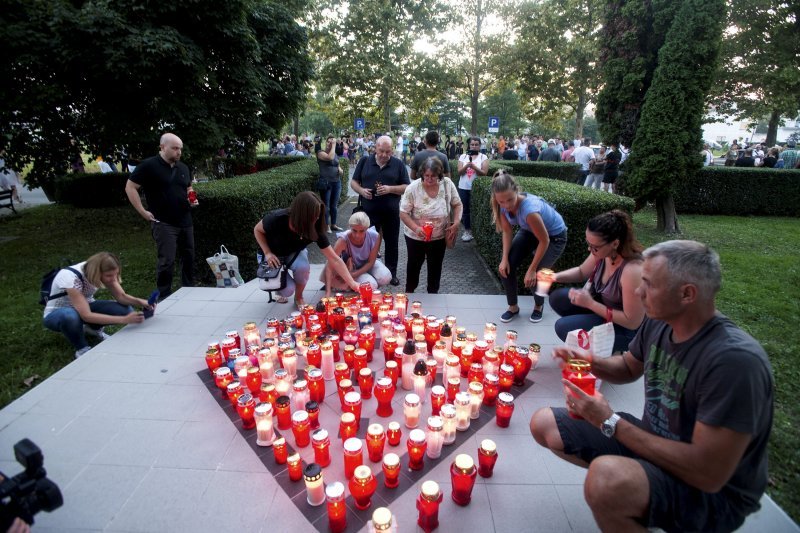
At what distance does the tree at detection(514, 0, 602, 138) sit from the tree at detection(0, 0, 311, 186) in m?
13.8

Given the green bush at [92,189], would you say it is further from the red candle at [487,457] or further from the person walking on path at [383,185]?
the red candle at [487,457]

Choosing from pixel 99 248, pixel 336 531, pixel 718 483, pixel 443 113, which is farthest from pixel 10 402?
pixel 443 113

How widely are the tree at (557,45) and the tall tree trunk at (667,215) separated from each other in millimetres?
11040

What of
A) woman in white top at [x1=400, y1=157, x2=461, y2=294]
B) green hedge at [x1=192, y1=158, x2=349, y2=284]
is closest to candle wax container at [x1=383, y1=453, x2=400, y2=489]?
woman in white top at [x1=400, y1=157, x2=461, y2=294]

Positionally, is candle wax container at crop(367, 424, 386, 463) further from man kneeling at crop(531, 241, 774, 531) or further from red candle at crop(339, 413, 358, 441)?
man kneeling at crop(531, 241, 774, 531)

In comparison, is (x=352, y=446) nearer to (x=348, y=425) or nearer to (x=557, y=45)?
(x=348, y=425)

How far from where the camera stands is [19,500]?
154cm

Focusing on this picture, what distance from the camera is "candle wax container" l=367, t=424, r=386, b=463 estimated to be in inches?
95.3

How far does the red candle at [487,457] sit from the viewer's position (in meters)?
2.34

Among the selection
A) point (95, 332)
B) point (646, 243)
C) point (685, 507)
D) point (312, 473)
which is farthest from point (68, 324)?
point (646, 243)

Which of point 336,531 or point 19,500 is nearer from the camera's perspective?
point 19,500

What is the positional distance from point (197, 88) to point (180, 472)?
25.1 ft

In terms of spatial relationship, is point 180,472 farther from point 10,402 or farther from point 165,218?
point 165,218

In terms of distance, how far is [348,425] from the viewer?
2568 millimetres
